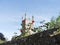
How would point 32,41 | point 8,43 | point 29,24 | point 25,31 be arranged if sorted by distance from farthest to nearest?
point 29,24 < point 25,31 < point 8,43 < point 32,41

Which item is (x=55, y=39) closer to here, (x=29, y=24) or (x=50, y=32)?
(x=50, y=32)

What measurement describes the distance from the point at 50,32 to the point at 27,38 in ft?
3.75

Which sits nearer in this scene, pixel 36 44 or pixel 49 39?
pixel 49 39

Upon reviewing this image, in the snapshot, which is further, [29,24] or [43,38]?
[29,24]

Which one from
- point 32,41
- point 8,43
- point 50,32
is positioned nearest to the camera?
point 50,32

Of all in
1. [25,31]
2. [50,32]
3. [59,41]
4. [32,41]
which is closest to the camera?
[59,41]

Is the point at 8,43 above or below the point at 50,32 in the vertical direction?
below

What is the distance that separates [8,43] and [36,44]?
204cm

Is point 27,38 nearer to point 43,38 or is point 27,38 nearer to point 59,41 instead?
point 43,38

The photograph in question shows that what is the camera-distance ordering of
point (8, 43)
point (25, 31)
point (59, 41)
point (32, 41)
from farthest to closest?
point (25, 31)
point (8, 43)
point (32, 41)
point (59, 41)

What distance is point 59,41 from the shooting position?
19.4 feet

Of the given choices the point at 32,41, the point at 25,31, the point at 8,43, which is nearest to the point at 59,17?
the point at 25,31

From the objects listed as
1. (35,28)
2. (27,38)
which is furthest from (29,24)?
(27,38)

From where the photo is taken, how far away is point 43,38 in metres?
6.52
